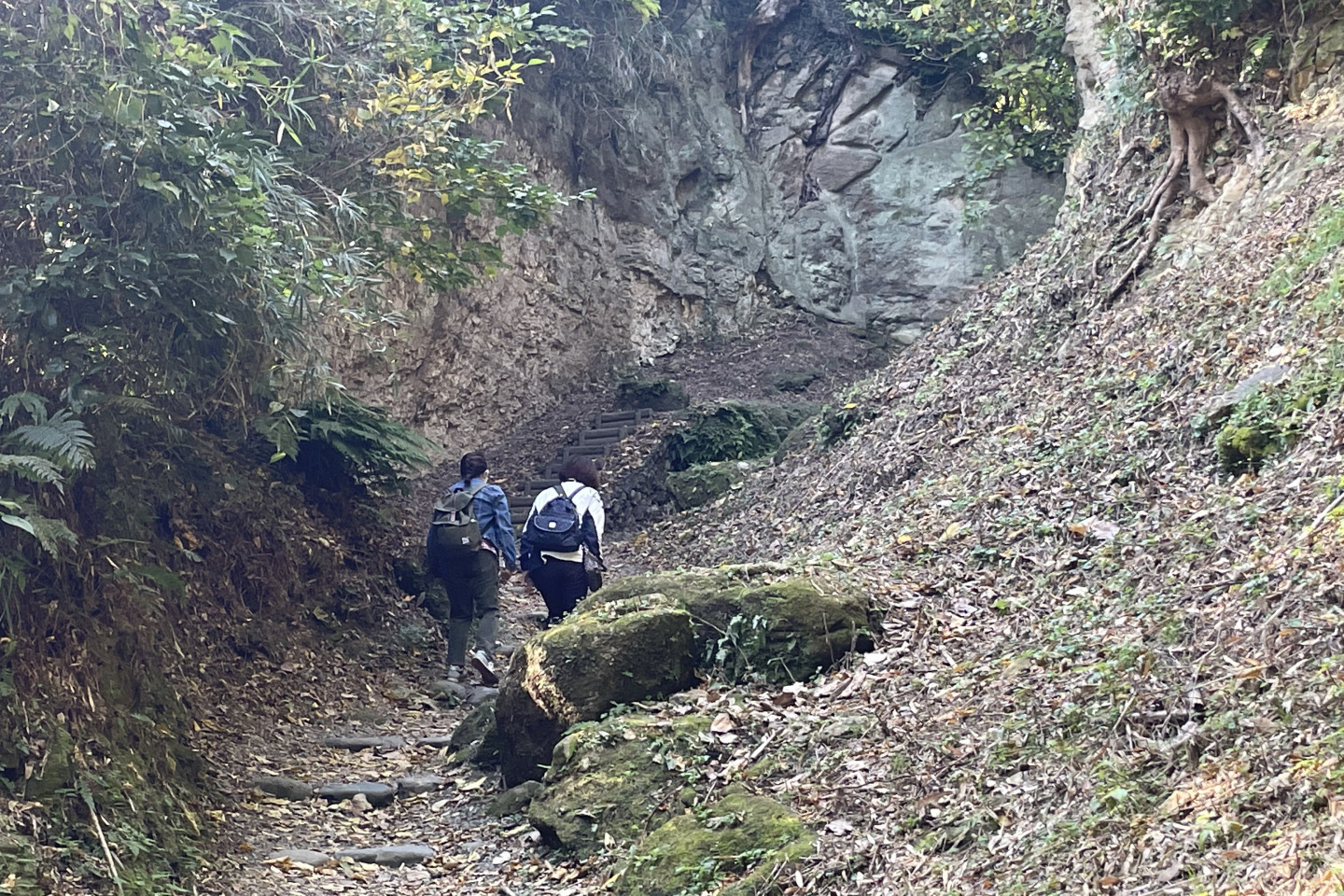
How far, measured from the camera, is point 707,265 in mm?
20703

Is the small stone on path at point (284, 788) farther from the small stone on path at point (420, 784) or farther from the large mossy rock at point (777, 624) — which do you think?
the large mossy rock at point (777, 624)

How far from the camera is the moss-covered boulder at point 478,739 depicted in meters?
6.61

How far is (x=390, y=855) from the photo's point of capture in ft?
18.1

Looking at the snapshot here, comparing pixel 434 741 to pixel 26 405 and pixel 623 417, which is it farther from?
pixel 623 417

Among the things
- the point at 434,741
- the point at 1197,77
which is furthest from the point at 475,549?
the point at 1197,77

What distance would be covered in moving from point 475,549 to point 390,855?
118 inches

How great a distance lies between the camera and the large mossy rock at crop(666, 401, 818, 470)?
1485cm

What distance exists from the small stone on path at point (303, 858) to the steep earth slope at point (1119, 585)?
226 centimetres

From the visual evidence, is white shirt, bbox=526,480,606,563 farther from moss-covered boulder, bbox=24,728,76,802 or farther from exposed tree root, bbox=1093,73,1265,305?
exposed tree root, bbox=1093,73,1265,305

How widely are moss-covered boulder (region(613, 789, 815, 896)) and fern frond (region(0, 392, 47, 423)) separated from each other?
3.33 metres

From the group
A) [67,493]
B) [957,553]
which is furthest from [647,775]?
[67,493]

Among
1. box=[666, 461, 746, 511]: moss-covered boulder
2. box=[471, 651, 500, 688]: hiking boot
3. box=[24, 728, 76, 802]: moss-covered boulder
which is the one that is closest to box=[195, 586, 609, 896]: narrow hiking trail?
box=[471, 651, 500, 688]: hiking boot

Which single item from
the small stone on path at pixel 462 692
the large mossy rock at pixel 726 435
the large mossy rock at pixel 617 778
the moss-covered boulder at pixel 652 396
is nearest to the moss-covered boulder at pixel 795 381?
the moss-covered boulder at pixel 652 396

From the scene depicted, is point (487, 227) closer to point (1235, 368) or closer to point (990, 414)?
point (990, 414)
